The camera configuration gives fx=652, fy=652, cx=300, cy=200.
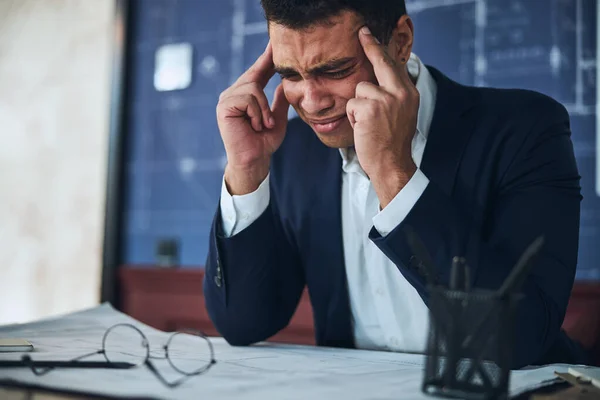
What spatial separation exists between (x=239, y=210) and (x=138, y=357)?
18.3 inches

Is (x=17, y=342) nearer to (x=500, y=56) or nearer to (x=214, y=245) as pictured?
(x=214, y=245)

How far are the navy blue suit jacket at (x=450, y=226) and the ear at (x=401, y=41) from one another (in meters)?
0.12

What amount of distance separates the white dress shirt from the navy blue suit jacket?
Result: 26mm

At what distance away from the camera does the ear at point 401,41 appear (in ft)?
4.66

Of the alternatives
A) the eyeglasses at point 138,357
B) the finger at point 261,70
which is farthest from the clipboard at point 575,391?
the finger at point 261,70

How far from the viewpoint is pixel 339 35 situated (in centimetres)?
130

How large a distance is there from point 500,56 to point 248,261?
1.36m

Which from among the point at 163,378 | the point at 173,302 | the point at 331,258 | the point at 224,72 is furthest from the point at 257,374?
the point at 224,72

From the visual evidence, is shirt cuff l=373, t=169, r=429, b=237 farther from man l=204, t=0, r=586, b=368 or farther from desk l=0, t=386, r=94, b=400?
desk l=0, t=386, r=94, b=400

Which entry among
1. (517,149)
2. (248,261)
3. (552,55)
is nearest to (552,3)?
(552,55)

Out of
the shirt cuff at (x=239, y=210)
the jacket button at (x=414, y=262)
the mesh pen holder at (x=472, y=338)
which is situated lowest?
the mesh pen holder at (x=472, y=338)

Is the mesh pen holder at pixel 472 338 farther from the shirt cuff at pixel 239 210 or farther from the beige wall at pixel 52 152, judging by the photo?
the beige wall at pixel 52 152

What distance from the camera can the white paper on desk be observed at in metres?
0.76

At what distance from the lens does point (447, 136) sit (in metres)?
1.42
